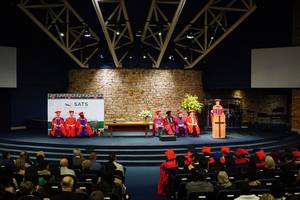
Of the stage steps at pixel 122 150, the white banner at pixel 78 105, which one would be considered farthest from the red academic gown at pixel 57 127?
the stage steps at pixel 122 150

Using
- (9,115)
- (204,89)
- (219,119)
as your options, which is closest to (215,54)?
(204,89)

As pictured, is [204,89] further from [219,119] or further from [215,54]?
[219,119]

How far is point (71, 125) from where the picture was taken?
16.5 meters

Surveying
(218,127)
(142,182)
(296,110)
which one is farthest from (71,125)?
(296,110)

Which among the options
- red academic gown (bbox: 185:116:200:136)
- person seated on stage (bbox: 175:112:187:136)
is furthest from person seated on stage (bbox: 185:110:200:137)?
person seated on stage (bbox: 175:112:187:136)

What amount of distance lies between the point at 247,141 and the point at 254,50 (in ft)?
20.4

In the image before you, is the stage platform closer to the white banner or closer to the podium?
the podium

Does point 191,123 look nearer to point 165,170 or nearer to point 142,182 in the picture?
point 142,182

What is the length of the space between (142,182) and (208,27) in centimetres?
1078

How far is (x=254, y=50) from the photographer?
760 inches

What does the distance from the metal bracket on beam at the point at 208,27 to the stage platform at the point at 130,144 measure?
497 cm

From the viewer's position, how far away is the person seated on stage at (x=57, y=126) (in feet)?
A: 53.7

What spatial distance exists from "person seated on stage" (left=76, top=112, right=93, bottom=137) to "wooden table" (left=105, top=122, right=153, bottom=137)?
3.01 feet

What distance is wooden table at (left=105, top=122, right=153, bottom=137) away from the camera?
16.7 metres
